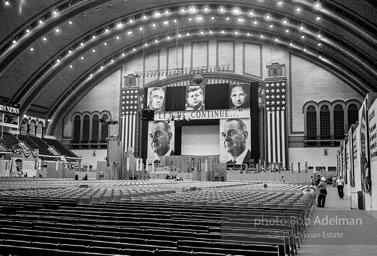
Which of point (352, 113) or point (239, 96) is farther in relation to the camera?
point (239, 96)

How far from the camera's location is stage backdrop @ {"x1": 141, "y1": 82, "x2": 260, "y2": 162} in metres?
40.7

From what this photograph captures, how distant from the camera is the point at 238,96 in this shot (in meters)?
41.3

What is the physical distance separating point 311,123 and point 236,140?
28.0 ft

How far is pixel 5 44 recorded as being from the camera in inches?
1337

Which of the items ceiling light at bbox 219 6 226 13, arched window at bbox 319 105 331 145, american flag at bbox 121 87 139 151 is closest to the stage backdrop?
american flag at bbox 121 87 139 151

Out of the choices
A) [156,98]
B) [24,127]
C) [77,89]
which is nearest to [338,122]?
[156,98]

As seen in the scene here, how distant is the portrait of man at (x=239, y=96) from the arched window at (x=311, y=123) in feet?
22.5

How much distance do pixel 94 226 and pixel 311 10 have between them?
30218mm

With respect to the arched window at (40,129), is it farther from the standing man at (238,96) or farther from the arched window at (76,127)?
the standing man at (238,96)

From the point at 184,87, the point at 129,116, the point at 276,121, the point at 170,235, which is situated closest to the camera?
the point at 170,235

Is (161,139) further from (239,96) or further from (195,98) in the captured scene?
(239,96)

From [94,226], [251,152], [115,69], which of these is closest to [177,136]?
[251,152]

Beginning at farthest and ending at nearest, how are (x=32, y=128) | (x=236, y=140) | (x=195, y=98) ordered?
(x=32, y=128)
(x=195, y=98)
(x=236, y=140)

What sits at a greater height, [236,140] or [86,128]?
[86,128]
